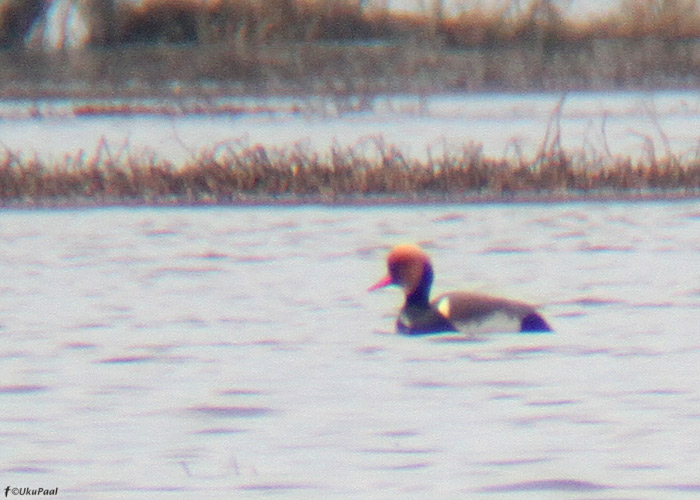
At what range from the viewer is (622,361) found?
887 cm

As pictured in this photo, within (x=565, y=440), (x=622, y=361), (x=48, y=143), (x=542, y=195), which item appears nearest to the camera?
(x=565, y=440)

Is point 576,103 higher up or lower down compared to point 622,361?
lower down

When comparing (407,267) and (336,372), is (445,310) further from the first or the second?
(336,372)

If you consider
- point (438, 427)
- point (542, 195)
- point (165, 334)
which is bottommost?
point (542, 195)

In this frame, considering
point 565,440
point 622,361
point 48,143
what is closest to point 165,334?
point 622,361

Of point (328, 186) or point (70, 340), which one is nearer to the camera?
point (70, 340)

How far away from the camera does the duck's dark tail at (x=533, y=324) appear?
376 inches

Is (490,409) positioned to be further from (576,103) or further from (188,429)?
(576,103)

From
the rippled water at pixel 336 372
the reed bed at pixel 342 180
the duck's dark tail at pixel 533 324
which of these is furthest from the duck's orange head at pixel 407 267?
the reed bed at pixel 342 180

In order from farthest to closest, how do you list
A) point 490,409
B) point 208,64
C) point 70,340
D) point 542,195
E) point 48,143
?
1. point 208,64
2. point 48,143
3. point 542,195
4. point 70,340
5. point 490,409

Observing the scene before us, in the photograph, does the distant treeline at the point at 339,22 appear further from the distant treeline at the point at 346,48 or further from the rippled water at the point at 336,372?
the rippled water at the point at 336,372

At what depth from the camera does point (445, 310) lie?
31.8 feet

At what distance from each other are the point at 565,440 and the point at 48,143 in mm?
23957

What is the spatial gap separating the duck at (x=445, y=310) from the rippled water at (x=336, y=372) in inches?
3.4
